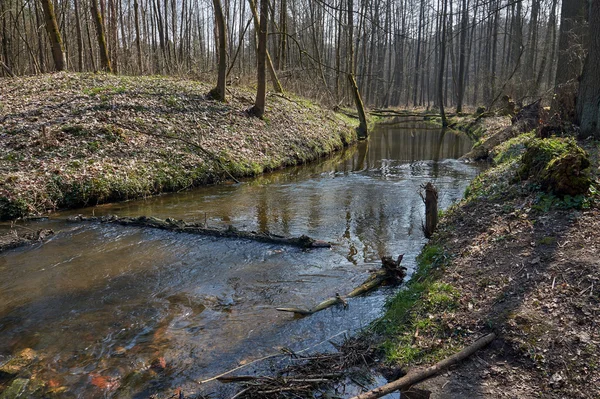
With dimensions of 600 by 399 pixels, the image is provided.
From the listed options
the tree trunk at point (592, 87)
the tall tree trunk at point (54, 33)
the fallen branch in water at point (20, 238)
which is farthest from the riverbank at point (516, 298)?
the tall tree trunk at point (54, 33)

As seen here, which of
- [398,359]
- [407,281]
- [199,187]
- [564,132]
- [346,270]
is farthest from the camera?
[199,187]

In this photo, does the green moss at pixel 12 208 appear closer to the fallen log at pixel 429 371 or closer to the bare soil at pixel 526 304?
the bare soil at pixel 526 304

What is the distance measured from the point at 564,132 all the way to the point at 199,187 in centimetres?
987

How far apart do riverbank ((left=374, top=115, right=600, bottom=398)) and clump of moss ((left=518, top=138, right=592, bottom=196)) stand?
→ 0.9 inches

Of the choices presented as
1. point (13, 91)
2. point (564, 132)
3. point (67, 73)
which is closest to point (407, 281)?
point (564, 132)

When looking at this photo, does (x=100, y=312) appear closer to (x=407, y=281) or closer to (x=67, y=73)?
(x=407, y=281)

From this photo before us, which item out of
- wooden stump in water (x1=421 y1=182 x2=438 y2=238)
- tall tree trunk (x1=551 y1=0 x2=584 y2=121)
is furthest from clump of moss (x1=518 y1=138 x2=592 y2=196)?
tall tree trunk (x1=551 y1=0 x2=584 y2=121)

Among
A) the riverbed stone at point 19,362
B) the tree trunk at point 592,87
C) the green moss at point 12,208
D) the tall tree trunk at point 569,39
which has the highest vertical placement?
the tall tree trunk at point 569,39

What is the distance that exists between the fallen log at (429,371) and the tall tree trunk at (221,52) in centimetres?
1512

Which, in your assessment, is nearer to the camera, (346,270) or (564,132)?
(346,270)

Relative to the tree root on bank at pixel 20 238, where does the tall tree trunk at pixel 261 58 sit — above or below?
above

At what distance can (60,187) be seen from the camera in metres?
10.6

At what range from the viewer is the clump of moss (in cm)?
614

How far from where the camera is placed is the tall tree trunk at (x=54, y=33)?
16250 mm
